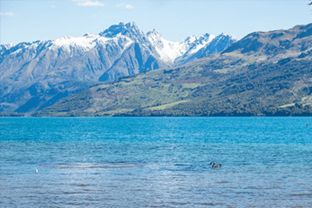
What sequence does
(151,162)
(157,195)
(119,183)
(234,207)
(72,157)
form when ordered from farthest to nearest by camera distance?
(72,157)
(151,162)
(119,183)
(157,195)
(234,207)

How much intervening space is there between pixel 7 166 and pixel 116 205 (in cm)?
4541

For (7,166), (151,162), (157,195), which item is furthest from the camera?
(151,162)

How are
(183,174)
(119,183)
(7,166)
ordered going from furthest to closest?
(7,166)
(183,174)
(119,183)

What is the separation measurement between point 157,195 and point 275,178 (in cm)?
2229

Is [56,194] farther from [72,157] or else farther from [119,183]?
[72,157]

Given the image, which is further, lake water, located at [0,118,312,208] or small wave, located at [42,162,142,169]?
small wave, located at [42,162,142,169]

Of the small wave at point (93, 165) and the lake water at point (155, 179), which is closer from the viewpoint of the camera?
the lake water at point (155, 179)

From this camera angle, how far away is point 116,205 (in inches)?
2719

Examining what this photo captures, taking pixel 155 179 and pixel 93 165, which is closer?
pixel 155 179

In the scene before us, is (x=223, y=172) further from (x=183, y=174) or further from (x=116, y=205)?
(x=116, y=205)

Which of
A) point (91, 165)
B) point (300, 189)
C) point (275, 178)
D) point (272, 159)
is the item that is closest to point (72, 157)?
point (91, 165)

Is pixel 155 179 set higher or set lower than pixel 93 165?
higher

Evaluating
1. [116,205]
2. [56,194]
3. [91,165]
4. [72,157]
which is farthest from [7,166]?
[116,205]

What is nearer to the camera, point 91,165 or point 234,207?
point 234,207
